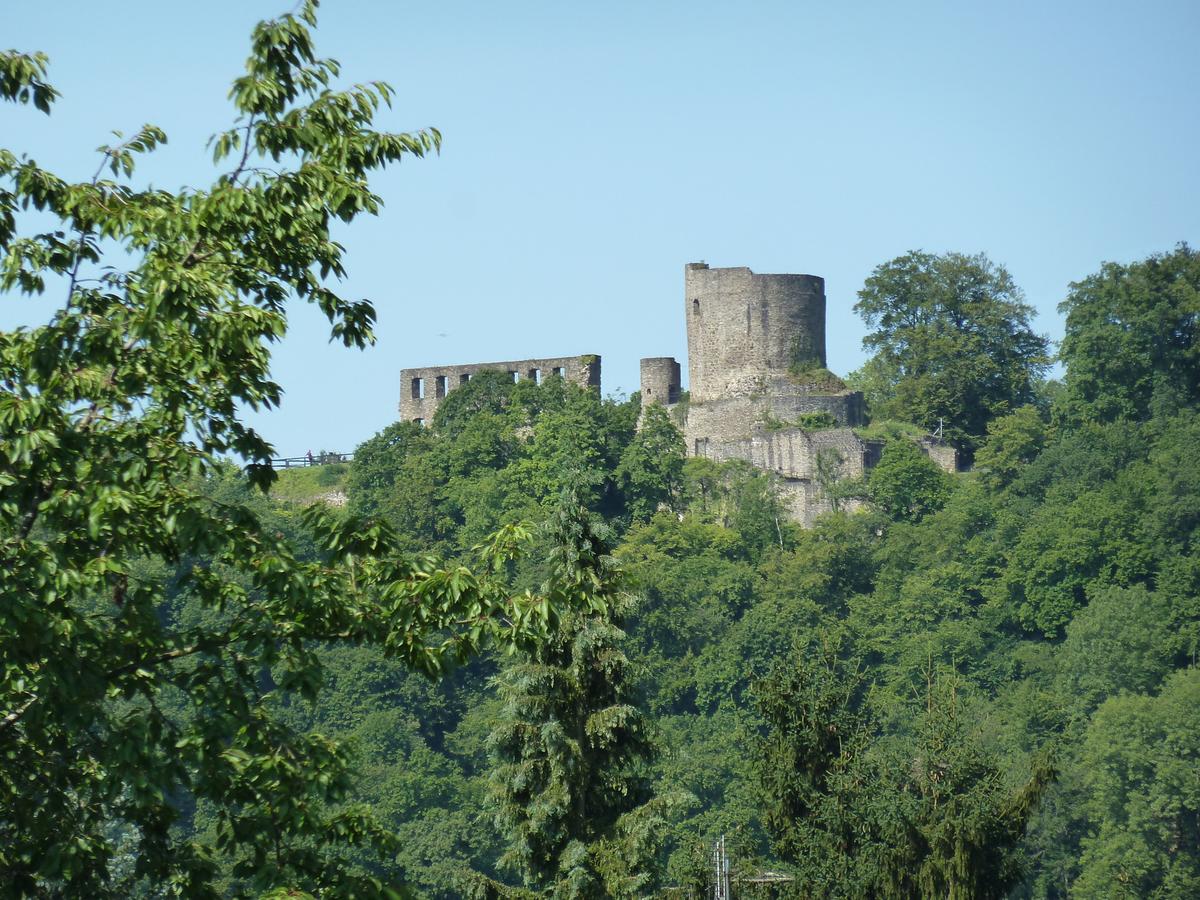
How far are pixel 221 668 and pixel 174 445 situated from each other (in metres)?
1.00

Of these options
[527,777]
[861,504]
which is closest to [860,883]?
[527,777]

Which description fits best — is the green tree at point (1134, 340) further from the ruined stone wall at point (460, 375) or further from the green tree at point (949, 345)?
the ruined stone wall at point (460, 375)

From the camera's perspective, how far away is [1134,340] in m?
64.8

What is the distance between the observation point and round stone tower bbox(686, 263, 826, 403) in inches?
2451

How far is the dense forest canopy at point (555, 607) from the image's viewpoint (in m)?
9.92

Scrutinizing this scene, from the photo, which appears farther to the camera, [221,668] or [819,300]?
[819,300]

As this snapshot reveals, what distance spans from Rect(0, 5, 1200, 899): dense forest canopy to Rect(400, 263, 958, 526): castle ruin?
848 mm

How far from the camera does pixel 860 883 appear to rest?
25.8 metres

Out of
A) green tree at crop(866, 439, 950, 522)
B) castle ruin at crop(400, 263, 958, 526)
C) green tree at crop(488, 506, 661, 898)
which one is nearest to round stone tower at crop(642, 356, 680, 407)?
castle ruin at crop(400, 263, 958, 526)

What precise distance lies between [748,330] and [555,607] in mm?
52456

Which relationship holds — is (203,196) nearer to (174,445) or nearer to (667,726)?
(174,445)

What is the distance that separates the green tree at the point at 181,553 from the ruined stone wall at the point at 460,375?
54.0 meters

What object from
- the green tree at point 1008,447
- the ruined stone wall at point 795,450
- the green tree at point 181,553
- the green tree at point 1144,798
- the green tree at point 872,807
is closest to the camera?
the green tree at point 181,553

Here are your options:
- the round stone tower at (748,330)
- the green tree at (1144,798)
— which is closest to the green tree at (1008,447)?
the round stone tower at (748,330)
